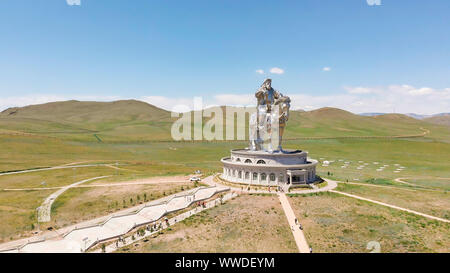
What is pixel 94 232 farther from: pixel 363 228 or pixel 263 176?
pixel 363 228

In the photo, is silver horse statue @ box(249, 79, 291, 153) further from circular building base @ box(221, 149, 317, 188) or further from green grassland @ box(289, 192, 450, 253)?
green grassland @ box(289, 192, 450, 253)

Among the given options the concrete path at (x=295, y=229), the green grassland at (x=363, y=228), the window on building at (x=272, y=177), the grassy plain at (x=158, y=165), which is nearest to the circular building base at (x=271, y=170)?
the window on building at (x=272, y=177)

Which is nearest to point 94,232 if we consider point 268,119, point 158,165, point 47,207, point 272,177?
point 47,207

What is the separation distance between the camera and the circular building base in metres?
60.0

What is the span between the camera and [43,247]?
34406 millimetres

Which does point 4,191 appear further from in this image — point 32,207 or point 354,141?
point 354,141

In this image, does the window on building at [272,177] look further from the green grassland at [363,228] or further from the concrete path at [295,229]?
the green grassland at [363,228]

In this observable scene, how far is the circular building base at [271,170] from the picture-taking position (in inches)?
2361

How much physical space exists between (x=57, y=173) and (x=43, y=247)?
55848mm

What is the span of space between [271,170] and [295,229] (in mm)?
23079

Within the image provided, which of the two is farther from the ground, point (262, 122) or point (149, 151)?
point (262, 122)

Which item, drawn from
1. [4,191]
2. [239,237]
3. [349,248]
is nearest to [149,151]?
[4,191]

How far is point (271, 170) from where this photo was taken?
60250 mm

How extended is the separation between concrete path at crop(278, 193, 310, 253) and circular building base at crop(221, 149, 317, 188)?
339 inches
